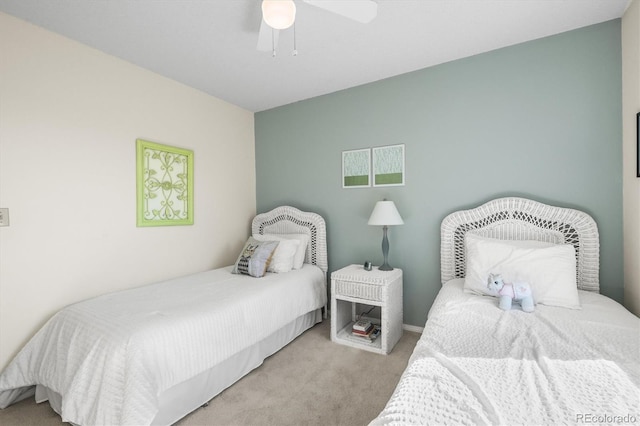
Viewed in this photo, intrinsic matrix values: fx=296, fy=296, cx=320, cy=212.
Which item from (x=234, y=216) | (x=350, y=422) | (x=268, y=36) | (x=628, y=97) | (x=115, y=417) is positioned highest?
(x=268, y=36)

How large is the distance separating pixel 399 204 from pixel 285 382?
180cm

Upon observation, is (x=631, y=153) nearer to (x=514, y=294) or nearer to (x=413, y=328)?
(x=514, y=294)

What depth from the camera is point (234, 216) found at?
354 centimetres

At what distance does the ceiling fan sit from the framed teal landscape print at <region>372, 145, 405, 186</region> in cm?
140

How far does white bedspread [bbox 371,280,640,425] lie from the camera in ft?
2.78

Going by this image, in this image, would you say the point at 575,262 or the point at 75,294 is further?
the point at 75,294

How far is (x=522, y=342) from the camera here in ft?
4.35

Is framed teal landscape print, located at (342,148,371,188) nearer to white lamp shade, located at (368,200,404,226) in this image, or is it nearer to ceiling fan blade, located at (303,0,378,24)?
white lamp shade, located at (368,200,404,226)

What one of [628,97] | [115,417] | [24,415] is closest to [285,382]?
[115,417]

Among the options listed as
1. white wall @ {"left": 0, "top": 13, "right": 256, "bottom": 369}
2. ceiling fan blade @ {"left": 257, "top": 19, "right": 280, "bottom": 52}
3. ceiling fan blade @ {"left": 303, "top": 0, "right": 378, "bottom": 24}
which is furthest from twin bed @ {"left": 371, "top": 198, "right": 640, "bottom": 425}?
white wall @ {"left": 0, "top": 13, "right": 256, "bottom": 369}

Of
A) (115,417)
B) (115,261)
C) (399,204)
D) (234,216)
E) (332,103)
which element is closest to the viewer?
(115,417)

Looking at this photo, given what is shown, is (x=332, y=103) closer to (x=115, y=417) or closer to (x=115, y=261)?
(x=115, y=261)

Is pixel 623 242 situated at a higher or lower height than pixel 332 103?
lower

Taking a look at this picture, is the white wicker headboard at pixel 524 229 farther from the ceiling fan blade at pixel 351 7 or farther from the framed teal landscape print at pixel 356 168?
the ceiling fan blade at pixel 351 7
